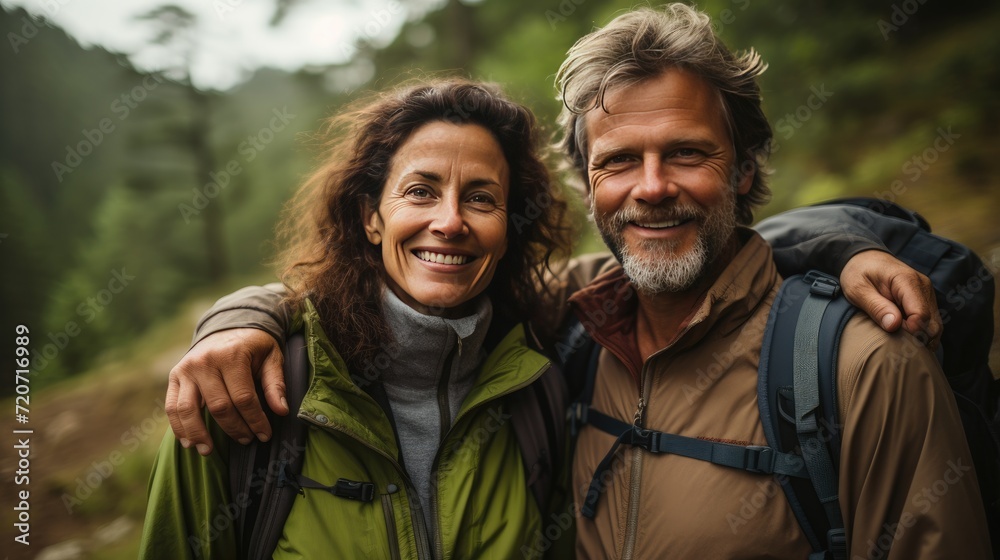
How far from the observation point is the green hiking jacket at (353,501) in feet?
7.18

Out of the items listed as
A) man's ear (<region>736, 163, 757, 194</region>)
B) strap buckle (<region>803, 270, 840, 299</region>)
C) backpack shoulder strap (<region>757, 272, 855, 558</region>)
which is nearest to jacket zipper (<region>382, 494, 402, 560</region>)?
backpack shoulder strap (<region>757, 272, 855, 558</region>)

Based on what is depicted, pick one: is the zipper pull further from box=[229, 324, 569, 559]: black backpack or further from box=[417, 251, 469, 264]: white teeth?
box=[229, 324, 569, 559]: black backpack

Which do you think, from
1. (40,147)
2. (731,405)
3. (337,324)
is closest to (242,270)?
(40,147)

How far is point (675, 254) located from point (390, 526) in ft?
5.62

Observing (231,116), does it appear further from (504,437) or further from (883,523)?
(883,523)

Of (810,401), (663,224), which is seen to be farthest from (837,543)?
(663,224)

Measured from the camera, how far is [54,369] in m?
11.0

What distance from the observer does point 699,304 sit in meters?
2.64

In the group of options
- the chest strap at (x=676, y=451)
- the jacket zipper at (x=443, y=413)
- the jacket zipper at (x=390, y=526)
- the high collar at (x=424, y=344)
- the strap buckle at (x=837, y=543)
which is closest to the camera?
the strap buckle at (x=837, y=543)

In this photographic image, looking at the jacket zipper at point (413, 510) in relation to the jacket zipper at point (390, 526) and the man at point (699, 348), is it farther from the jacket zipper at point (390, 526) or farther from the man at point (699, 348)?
the man at point (699, 348)

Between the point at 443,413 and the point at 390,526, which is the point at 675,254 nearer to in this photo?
the point at 443,413

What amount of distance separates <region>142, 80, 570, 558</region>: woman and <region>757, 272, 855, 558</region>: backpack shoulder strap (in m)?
0.98

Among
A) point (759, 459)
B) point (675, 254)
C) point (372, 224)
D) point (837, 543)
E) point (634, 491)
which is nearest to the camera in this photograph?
point (837, 543)

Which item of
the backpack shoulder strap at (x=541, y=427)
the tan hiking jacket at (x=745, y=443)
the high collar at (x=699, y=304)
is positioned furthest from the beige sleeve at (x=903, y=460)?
the backpack shoulder strap at (x=541, y=427)
